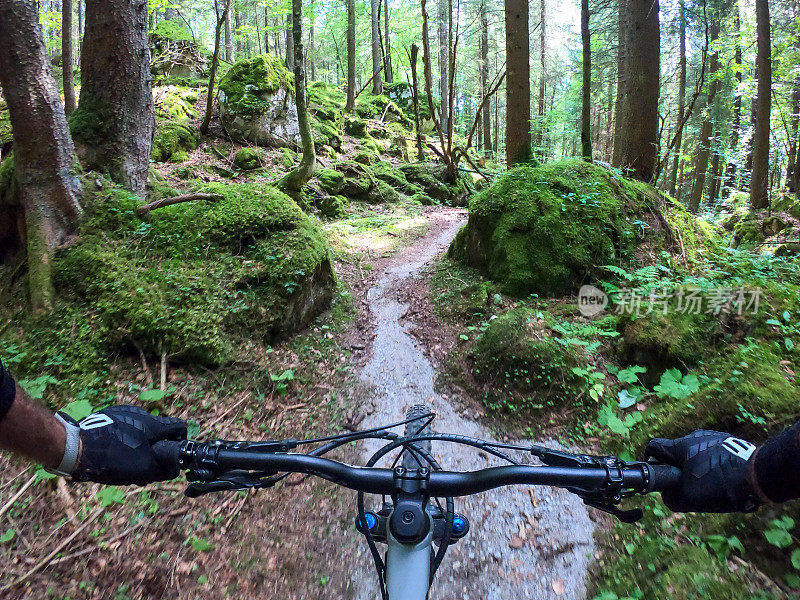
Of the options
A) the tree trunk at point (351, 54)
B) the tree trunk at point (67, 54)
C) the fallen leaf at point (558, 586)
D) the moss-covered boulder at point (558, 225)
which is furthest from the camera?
the tree trunk at point (351, 54)

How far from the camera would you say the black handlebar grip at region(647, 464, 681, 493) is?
1.42 m

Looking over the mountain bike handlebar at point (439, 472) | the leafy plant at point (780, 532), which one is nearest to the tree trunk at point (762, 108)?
the leafy plant at point (780, 532)

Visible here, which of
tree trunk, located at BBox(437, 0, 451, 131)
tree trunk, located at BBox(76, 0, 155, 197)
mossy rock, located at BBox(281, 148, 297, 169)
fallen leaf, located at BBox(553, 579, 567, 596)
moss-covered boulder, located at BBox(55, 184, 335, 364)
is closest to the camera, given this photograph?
fallen leaf, located at BBox(553, 579, 567, 596)

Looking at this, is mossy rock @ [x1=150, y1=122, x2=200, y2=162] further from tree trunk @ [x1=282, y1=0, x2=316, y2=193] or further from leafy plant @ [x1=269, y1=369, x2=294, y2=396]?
leafy plant @ [x1=269, y1=369, x2=294, y2=396]

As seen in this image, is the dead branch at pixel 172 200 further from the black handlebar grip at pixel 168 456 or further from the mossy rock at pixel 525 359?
the black handlebar grip at pixel 168 456

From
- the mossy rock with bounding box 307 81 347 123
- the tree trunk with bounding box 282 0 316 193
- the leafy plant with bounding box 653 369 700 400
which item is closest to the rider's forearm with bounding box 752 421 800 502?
the leafy plant with bounding box 653 369 700 400

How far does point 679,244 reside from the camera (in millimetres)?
6465

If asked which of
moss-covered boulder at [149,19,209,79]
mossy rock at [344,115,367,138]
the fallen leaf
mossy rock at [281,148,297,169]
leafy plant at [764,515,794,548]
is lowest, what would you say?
the fallen leaf

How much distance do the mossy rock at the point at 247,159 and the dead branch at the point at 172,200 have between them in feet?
23.4

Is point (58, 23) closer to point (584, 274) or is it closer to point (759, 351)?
point (584, 274)

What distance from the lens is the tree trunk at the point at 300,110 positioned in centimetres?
802

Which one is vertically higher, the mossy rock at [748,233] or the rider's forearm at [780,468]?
the mossy rock at [748,233]

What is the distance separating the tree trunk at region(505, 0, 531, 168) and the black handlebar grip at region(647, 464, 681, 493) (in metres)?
8.31

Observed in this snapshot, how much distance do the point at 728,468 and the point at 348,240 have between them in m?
Answer: 9.03
